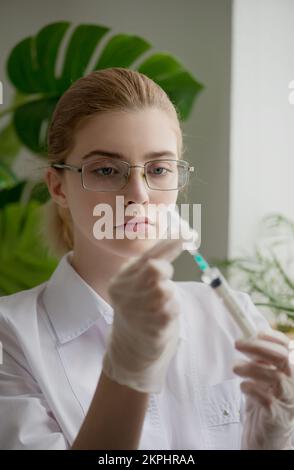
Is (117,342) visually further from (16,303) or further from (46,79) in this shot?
(46,79)

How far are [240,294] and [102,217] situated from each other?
360 mm

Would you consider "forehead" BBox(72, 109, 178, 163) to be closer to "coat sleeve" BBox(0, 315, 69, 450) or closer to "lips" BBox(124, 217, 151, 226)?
Result: "lips" BBox(124, 217, 151, 226)

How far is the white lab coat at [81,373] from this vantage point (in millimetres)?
842

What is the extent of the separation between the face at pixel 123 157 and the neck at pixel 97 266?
0.05 ft

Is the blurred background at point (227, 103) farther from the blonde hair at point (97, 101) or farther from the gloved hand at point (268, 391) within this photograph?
the gloved hand at point (268, 391)

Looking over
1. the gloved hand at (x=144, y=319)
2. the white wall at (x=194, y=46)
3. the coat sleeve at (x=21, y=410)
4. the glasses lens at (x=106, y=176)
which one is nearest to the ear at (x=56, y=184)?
the glasses lens at (x=106, y=176)

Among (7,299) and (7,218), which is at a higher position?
(7,299)

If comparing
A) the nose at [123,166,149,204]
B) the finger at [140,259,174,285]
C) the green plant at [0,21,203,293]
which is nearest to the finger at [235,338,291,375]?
the finger at [140,259,174,285]

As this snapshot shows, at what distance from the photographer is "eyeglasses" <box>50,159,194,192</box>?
2.94 feet

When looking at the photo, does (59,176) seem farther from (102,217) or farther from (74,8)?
(74,8)

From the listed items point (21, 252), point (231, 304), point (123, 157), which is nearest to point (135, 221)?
point (123, 157)

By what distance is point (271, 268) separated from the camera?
195cm

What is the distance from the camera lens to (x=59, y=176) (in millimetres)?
1011

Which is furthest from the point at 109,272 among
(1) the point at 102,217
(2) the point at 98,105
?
(2) the point at 98,105
